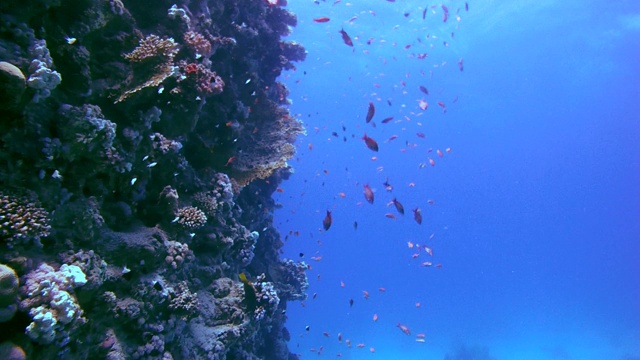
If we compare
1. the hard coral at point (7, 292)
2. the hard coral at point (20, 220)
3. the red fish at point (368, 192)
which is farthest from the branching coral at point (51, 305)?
the red fish at point (368, 192)

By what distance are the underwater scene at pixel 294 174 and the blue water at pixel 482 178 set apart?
0.48 m

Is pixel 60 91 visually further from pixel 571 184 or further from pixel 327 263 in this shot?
pixel 571 184

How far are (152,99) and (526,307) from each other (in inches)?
2900

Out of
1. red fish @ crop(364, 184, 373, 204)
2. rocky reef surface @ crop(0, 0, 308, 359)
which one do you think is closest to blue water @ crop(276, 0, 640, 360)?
red fish @ crop(364, 184, 373, 204)

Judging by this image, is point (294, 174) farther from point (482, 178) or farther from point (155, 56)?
point (482, 178)

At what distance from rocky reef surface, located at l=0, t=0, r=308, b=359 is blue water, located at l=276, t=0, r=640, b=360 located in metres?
4.82

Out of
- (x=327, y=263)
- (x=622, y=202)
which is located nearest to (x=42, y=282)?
(x=327, y=263)

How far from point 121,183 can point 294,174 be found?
42.5 m

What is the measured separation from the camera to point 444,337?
52.9m

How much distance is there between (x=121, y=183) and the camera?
5.59 meters

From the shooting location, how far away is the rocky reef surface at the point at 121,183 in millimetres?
3848

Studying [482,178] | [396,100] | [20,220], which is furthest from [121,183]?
[482,178]

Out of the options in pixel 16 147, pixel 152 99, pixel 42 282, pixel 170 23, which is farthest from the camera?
pixel 170 23

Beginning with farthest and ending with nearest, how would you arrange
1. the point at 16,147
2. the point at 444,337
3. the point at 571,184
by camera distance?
the point at 571,184 < the point at 444,337 < the point at 16,147
